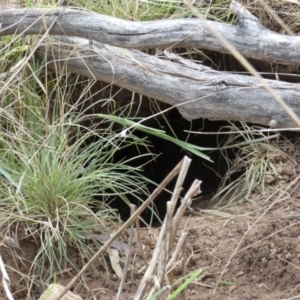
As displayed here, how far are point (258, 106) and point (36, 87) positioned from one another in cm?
94

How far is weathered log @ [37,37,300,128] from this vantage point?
1931mm

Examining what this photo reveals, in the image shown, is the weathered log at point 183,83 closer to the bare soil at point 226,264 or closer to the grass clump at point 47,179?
the grass clump at point 47,179

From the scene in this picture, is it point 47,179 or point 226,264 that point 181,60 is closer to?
point 47,179

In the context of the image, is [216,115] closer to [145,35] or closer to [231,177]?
[145,35]

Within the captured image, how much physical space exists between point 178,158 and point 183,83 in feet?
4.66

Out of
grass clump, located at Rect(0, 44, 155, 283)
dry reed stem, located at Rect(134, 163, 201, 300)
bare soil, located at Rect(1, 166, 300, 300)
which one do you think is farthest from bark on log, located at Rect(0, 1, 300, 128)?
dry reed stem, located at Rect(134, 163, 201, 300)

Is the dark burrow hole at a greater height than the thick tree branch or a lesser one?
lesser

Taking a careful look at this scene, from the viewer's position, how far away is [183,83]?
2072 mm

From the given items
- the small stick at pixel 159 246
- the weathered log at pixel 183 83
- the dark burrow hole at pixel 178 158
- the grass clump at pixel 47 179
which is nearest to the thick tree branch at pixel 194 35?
the weathered log at pixel 183 83

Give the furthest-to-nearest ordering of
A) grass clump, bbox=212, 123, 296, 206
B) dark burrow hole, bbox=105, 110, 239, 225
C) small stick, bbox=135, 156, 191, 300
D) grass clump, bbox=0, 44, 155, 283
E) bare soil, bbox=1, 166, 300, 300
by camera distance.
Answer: dark burrow hole, bbox=105, 110, 239, 225, grass clump, bbox=212, 123, 296, 206, grass clump, bbox=0, 44, 155, 283, bare soil, bbox=1, 166, 300, 300, small stick, bbox=135, 156, 191, 300

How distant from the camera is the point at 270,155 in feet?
8.03

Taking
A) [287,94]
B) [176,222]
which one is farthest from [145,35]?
Answer: [176,222]

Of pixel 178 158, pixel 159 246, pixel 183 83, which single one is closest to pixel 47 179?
pixel 183 83

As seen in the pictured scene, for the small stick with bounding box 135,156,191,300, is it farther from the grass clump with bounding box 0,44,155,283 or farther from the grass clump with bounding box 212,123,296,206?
the grass clump with bounding box 212,123,296,206
